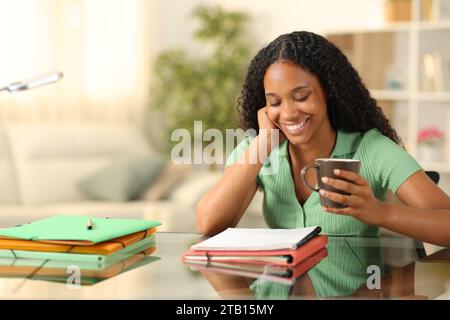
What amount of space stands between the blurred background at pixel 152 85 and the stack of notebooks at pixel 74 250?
7.30 feet

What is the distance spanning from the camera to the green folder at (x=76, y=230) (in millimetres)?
1229

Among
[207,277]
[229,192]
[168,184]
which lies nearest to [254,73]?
[229,192]

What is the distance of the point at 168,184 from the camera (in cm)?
398

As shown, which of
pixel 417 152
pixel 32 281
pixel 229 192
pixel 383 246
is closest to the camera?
pixel 32 281

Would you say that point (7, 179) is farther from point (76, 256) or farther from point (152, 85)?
point (76, 256)

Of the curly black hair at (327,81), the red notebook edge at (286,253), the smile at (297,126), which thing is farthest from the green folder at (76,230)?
the curly black hair at (327,81)

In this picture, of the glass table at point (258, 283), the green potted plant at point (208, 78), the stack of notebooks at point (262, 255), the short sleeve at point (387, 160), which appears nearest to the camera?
the glass table at point (258, 283)

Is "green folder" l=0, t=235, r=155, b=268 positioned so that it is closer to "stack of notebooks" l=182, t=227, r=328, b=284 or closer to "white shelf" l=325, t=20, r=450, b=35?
"stack of notebooks" l=182, t=227, r=328, b=284

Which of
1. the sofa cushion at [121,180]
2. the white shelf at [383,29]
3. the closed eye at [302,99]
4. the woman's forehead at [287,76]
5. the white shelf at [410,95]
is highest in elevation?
the white shelf at [383,29]

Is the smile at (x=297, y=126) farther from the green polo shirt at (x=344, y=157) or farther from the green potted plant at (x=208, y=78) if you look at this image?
the green potted plant at (x=208, y=78)

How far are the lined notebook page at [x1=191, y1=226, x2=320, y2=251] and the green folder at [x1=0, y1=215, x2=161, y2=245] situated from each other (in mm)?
155
